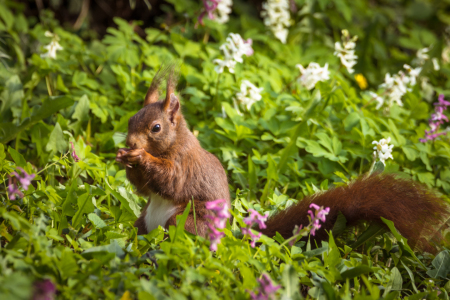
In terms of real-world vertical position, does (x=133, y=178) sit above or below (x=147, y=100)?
below

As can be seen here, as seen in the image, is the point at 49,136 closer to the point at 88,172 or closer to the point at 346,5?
the point at 88,172

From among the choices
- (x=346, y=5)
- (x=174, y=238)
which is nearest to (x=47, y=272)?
(x=174, y=238)

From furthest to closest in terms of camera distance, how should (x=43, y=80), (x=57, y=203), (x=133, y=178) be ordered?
(x=43, y=80) < (x=133, y=178) < (x=57, y=203)

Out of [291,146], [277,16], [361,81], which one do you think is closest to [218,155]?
[291,146]

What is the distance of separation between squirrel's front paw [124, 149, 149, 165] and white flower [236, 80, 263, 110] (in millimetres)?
1169

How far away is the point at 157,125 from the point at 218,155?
0.78 m

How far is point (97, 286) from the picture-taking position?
1396 millimetres

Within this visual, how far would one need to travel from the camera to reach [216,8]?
3822 mm

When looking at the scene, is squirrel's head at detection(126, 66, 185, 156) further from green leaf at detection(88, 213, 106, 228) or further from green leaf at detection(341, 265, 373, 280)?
green leaf at detection(341, 265, 373, 280)

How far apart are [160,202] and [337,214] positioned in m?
0.87

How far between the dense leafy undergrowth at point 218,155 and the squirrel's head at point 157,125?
0.28 meters

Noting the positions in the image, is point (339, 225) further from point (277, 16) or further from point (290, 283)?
point (277, 16)

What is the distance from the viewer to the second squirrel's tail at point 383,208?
6.29 feet

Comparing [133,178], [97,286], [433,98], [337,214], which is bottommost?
[433,98]
